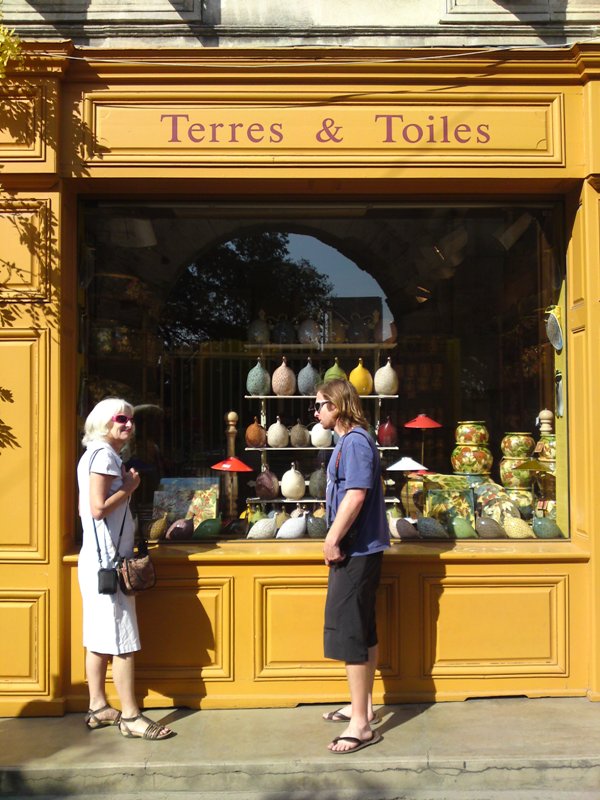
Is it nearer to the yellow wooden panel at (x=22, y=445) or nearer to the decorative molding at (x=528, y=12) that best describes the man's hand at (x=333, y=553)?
the yellow wooden panel at (x=22, y=445)

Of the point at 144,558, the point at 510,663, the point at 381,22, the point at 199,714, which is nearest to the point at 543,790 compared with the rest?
the point at 510,663

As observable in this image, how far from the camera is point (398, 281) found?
541 cm

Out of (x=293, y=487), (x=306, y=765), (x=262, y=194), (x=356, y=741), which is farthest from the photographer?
(x=293, y=487)

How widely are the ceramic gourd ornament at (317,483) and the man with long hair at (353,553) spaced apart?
1.21m

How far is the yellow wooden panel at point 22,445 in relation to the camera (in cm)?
435

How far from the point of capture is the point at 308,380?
210 inches

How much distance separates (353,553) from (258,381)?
180 centimetres

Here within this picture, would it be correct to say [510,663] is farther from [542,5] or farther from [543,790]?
[542,5]

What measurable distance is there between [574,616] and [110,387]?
10.9 feet

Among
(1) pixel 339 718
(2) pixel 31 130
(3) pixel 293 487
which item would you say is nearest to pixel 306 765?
(1) pixel 339 718

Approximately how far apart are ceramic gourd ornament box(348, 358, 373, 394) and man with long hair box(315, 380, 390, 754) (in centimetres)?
133

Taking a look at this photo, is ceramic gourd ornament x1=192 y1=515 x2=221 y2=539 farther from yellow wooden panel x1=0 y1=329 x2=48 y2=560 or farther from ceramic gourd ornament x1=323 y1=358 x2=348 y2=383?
ceramic gourd ornament x1=323 y1=358 x2=348 y2=383

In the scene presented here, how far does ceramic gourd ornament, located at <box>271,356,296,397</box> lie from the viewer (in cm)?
530

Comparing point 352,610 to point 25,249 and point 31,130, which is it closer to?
point 25,249
